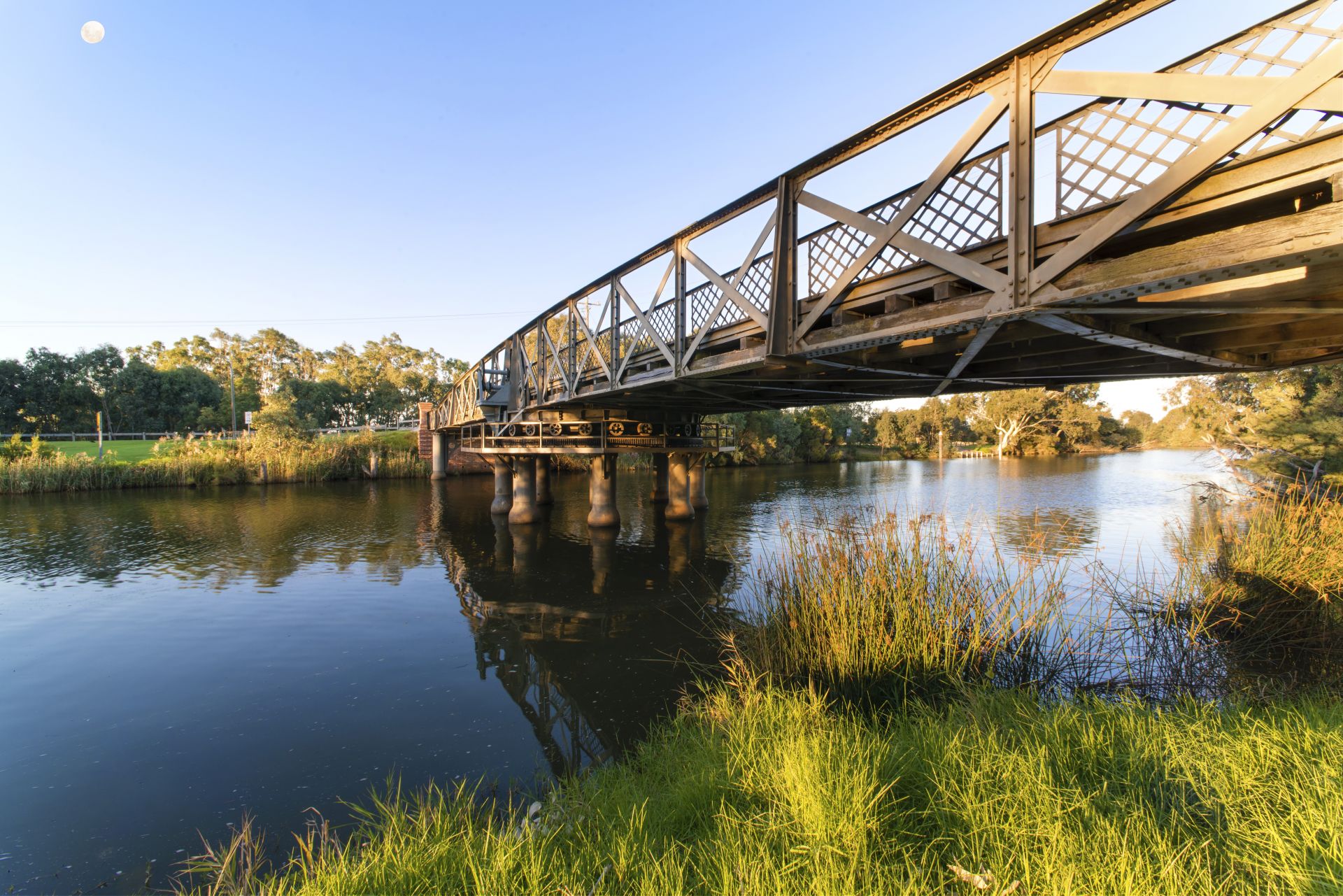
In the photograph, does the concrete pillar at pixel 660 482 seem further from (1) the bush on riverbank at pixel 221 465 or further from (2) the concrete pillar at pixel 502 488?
(1) the bush on riverbank at pixel 221 465

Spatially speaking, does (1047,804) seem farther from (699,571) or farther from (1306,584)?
(699,571)

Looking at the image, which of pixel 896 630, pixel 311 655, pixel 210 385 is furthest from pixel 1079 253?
pixel 210 385

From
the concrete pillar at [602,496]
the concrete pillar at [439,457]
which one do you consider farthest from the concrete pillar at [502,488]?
the concrete pillar at [439,457]

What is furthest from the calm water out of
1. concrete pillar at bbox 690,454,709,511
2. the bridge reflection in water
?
concrete pillar at bbox 690,454,709,511

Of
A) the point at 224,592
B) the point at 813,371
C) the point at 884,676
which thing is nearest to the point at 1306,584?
the point at 884,676

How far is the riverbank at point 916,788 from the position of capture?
267cm

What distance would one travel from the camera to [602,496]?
1945 cm

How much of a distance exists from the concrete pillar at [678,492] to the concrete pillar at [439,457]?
23587mm

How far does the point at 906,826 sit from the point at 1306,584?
8091 mm

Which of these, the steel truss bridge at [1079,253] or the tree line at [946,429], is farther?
the tree line at [946,429]

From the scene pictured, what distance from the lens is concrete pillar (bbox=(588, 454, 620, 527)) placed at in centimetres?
1920

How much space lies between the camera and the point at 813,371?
10.1 m

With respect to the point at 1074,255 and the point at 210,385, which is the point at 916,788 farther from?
the point at 210,385

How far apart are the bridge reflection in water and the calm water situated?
0.05 m
